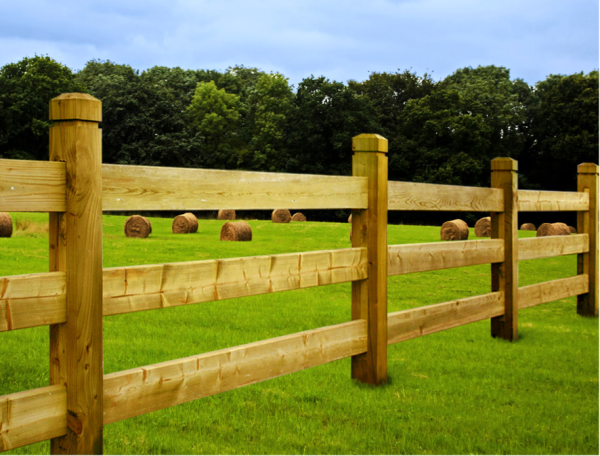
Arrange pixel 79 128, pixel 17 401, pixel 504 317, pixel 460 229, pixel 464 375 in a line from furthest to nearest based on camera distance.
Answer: pixel 460 229, pixel 504 317, pixel 464 375, pixel 79 128, pixel 17 401

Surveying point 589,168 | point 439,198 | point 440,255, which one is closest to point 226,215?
point 589,168

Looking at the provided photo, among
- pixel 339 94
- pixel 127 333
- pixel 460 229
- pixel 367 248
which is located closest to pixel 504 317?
pixel 367 248

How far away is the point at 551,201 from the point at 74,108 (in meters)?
6.32

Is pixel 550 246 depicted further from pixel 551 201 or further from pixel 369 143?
pixel 369 143

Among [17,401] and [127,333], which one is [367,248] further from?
[127,333]

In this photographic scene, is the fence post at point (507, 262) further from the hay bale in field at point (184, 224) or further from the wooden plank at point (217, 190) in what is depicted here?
the hay bale in field at point (184, 224)

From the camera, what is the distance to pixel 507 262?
20.3 ft

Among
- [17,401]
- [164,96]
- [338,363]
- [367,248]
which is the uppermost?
[164,96]

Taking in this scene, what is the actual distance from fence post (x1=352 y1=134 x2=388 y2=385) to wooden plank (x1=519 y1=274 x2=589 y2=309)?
114 inches

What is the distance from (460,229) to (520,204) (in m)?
13.7

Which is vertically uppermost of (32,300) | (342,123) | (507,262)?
(342,123)

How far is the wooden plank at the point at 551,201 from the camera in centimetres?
664

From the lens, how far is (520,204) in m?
6.53

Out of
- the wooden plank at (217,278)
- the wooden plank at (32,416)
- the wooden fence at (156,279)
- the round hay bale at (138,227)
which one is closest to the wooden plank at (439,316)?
the wooden fence at (156,279)
